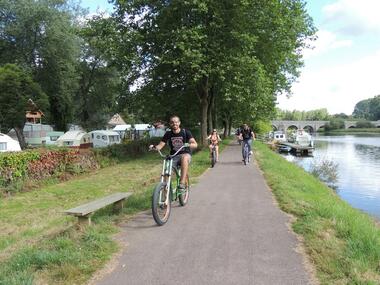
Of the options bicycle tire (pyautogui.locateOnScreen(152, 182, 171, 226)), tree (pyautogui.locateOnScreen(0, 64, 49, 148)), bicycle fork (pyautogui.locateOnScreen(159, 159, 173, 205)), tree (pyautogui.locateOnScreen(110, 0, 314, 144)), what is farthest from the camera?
tree (pyautogui.locateOnScreen(0, 64, 49, 148))

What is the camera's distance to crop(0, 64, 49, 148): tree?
117 feet

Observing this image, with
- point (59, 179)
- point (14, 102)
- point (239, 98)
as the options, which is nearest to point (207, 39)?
point (239, 98)

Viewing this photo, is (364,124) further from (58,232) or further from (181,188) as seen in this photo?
(58,232)

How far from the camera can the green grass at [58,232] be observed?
5125 millimetres

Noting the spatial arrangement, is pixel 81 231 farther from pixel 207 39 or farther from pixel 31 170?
pixel 207 39

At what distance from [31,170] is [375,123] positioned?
5551 inches

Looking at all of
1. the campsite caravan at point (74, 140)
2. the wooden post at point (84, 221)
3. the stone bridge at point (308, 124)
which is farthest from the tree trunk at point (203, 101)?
the stone bridge at point (308, 124)

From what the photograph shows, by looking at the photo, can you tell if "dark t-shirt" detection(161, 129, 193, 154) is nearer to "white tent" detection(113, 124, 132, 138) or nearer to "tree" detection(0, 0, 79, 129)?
"tree" detection(0, 0, 79, 129)

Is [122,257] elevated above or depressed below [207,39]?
below

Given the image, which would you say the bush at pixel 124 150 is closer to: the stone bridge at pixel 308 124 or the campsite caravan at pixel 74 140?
the campsite caravan at pixel 74 140

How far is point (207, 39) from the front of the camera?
25.4 meters

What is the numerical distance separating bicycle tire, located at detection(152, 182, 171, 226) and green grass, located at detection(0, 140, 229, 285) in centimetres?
73

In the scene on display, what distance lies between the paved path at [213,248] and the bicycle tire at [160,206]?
122 mm

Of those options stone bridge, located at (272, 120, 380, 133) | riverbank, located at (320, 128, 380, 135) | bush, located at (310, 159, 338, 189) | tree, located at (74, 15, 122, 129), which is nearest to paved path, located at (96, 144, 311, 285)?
bush, located at (310, 159, 338, 189)
